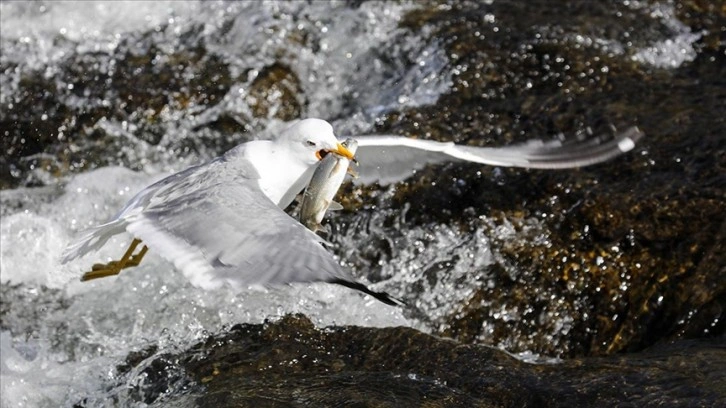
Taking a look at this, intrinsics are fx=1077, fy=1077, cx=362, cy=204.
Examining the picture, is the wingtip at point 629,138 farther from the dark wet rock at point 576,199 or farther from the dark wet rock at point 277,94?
the dark wet rock at point 277,94

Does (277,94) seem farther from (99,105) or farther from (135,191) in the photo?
(135,191)

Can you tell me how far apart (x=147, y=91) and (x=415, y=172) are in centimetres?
199

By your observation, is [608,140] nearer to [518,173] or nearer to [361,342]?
[518,173]

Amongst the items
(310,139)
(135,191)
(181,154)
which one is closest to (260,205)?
(310,139)

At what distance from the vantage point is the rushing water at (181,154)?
473 centimetres

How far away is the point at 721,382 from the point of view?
12.3 feet

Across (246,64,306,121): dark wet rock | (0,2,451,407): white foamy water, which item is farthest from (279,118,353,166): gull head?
(246,64,306,121): dark wet rock

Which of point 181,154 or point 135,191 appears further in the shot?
point 181,154

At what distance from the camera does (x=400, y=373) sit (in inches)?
157

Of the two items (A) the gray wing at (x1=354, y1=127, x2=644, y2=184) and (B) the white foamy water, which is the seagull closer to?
(A) the gray wing at (x1=354, y1=127, x2=644, y2=184)

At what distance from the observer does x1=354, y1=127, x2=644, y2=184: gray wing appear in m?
4.77

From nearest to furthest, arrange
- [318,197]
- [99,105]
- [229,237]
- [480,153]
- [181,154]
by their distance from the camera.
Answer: [229,237], [318,197], [480,153], [181,154], [99,105]

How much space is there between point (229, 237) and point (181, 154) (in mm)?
2635

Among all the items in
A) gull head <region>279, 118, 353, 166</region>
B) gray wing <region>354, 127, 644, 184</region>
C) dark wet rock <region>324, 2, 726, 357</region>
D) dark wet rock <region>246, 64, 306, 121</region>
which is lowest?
dark wet rock <region>324, 2, 726, 357</region>
